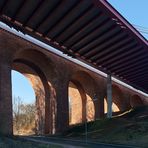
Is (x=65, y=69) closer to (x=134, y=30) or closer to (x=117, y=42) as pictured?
(x=117, y=42)

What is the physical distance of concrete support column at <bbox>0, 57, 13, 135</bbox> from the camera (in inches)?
1281

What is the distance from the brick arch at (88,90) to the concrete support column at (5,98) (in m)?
16.4

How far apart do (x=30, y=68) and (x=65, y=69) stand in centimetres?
365

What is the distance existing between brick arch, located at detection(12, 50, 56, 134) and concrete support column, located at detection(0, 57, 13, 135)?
221 inches

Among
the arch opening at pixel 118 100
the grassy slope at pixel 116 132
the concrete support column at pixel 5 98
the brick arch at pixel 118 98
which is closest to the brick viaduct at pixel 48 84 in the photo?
the concrete support column at pixel 5 98

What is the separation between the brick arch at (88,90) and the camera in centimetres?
4978

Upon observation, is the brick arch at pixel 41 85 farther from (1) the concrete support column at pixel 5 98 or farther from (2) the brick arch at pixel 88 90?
(2) the brick arch at pixel 88 90

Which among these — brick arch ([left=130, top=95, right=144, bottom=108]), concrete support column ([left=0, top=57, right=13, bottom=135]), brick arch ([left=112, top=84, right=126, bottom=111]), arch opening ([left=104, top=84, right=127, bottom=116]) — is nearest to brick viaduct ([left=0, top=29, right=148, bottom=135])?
concrete support column ([left=0, top=57, right=13, bottom=135])

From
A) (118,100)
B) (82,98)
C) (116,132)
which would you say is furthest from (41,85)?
(118,100)

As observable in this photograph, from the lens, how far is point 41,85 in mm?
42344

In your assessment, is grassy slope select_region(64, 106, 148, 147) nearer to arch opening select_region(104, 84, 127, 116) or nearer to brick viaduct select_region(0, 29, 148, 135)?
brick viaduct select_region(0, 29, 148, 135)

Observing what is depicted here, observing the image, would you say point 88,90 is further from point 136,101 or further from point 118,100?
point 136,101

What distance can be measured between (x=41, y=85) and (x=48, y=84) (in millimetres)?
1034

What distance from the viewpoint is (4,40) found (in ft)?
110
